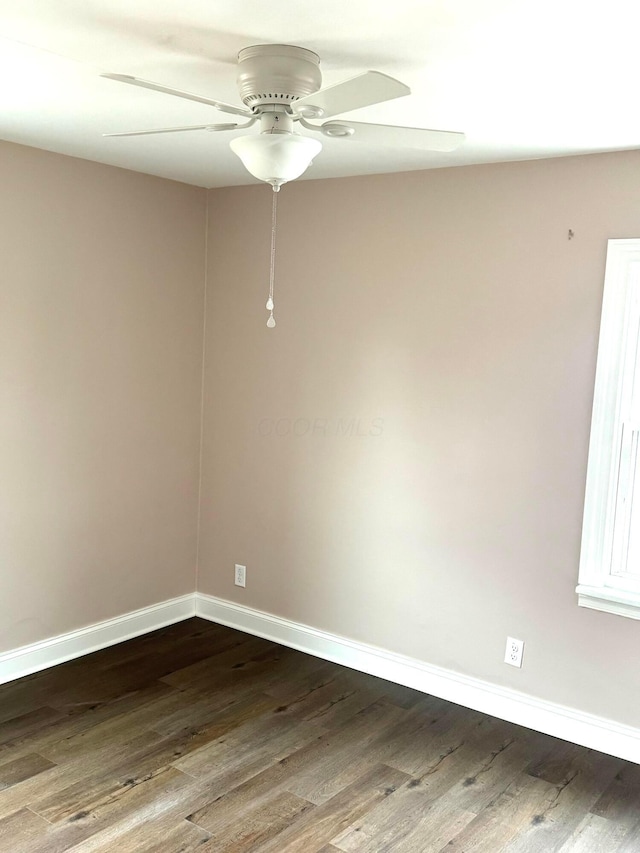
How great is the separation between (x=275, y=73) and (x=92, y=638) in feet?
9.62

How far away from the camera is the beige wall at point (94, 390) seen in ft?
11.6

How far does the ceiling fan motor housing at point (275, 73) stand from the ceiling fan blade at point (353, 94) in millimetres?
148

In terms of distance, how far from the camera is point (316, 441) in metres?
3.99

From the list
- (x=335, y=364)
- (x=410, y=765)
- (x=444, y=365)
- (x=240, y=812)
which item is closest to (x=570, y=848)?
(x=410, y=765)

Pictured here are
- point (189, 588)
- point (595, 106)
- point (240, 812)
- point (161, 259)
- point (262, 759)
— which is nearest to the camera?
point (595, 106)

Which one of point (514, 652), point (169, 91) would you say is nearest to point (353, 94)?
point (169, 91)

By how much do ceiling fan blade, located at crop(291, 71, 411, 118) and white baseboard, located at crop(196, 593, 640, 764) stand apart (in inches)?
102

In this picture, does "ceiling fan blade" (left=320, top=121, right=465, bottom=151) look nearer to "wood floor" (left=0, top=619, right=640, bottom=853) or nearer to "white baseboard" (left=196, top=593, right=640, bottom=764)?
"wood floor" (left=0, top=619, right=640, bottom=853)

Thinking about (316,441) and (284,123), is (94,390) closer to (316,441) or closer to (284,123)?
(316,441)

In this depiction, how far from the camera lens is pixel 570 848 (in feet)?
8.52

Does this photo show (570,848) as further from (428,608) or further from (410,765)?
(428,608)

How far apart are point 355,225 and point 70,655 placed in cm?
250

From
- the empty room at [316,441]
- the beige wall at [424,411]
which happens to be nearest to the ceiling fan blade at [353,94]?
the empty room at [316,441]

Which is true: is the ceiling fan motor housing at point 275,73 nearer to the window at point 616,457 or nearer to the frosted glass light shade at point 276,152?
the frosted glass light shade at point 276,152
